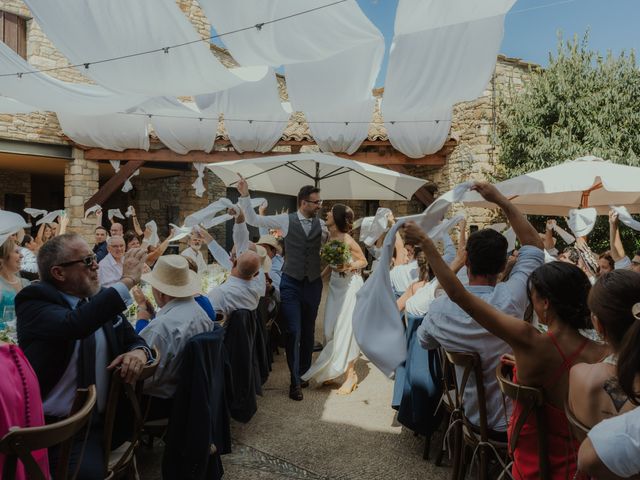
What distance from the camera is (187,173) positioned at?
441 inches

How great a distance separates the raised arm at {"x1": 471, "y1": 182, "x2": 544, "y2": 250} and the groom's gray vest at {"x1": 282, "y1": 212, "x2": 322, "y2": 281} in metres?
2.34

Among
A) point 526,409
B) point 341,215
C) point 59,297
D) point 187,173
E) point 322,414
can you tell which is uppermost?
point 187,173

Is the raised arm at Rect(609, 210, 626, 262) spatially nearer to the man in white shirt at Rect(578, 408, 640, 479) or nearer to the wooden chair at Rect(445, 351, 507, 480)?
the wooden chair at Rect(445, 351, 507, 480)

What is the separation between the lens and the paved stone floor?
2816 millimetres

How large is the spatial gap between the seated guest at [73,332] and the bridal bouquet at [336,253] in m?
2.49

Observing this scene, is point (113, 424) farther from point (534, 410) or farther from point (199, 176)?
point (199, 176)

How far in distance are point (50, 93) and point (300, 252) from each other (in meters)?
3.22

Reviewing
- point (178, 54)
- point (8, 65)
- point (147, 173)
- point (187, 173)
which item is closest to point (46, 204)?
point (147, 173)

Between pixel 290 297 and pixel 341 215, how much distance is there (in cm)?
96

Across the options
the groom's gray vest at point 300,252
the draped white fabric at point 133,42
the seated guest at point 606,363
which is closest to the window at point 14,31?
the draped white fabric at point 133,42

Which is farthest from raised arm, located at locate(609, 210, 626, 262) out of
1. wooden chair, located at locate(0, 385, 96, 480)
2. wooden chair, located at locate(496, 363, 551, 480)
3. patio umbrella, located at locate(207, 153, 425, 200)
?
wooden chair, located at locate(0, 385, 96, 480)

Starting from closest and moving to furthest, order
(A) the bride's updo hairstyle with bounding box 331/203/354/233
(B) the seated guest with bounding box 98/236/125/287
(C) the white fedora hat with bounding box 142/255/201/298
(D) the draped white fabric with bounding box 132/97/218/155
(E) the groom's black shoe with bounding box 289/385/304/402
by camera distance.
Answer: (C) the white fedora hat with bounding box 142/255/201/298 < (E) the groom's black shoe with bounding box 289/385/304/402 < (A) the bride's updo hairstyle with bounding box 331/203/354/233 < (B) the seated guest with bounding box 98/236/125/287 < (D) the draped white fabric with bounding box 132/97/218/155

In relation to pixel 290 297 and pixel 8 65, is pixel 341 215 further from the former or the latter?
pixel 8 65

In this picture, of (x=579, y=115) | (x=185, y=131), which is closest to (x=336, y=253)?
(x=185, y=131)
